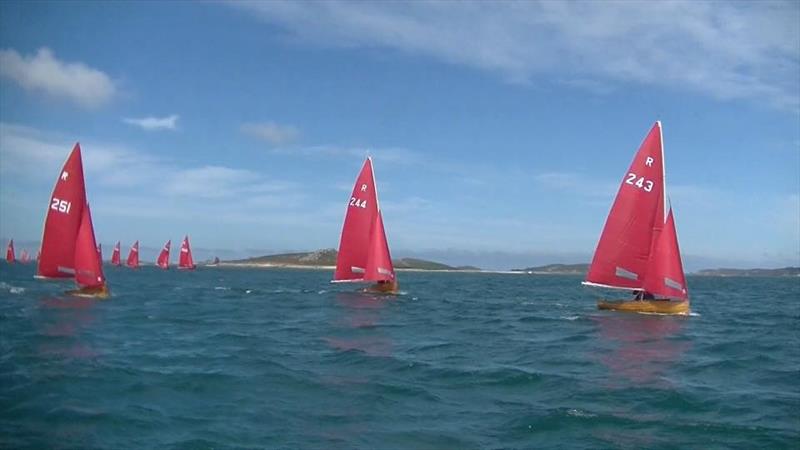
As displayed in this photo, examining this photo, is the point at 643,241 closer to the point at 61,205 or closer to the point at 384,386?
the point at 384,386

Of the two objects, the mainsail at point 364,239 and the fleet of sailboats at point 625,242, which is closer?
the fleet of sailboats at point 625,242

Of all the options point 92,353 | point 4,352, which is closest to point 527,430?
point 92,353

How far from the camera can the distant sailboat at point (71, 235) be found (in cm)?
3719

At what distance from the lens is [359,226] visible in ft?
167

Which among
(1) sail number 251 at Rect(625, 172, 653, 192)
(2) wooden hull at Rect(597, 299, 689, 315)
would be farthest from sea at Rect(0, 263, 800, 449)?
(1) sail number 251 at Rect(625, 172, 653, 192)

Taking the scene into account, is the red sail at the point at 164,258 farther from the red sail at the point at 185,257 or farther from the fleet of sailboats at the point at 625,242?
the fleet of sailboats at the point at 625,242

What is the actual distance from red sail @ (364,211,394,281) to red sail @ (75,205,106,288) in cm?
1725

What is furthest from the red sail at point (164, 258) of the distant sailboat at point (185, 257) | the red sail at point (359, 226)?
the red sail at point (359, 226)

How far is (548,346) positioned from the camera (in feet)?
77.7

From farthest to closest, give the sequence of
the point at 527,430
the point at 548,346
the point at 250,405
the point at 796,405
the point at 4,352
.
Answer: the point at 548,346 < the point at 4,352 < the point at 796,405 < the point at 250,405 < the point at 527,430

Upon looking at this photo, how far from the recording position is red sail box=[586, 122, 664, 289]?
38.5 m

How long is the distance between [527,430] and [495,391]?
317 centimetres

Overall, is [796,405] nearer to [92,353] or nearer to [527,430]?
[527,430]

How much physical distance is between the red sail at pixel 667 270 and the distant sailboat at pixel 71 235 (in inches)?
1104
